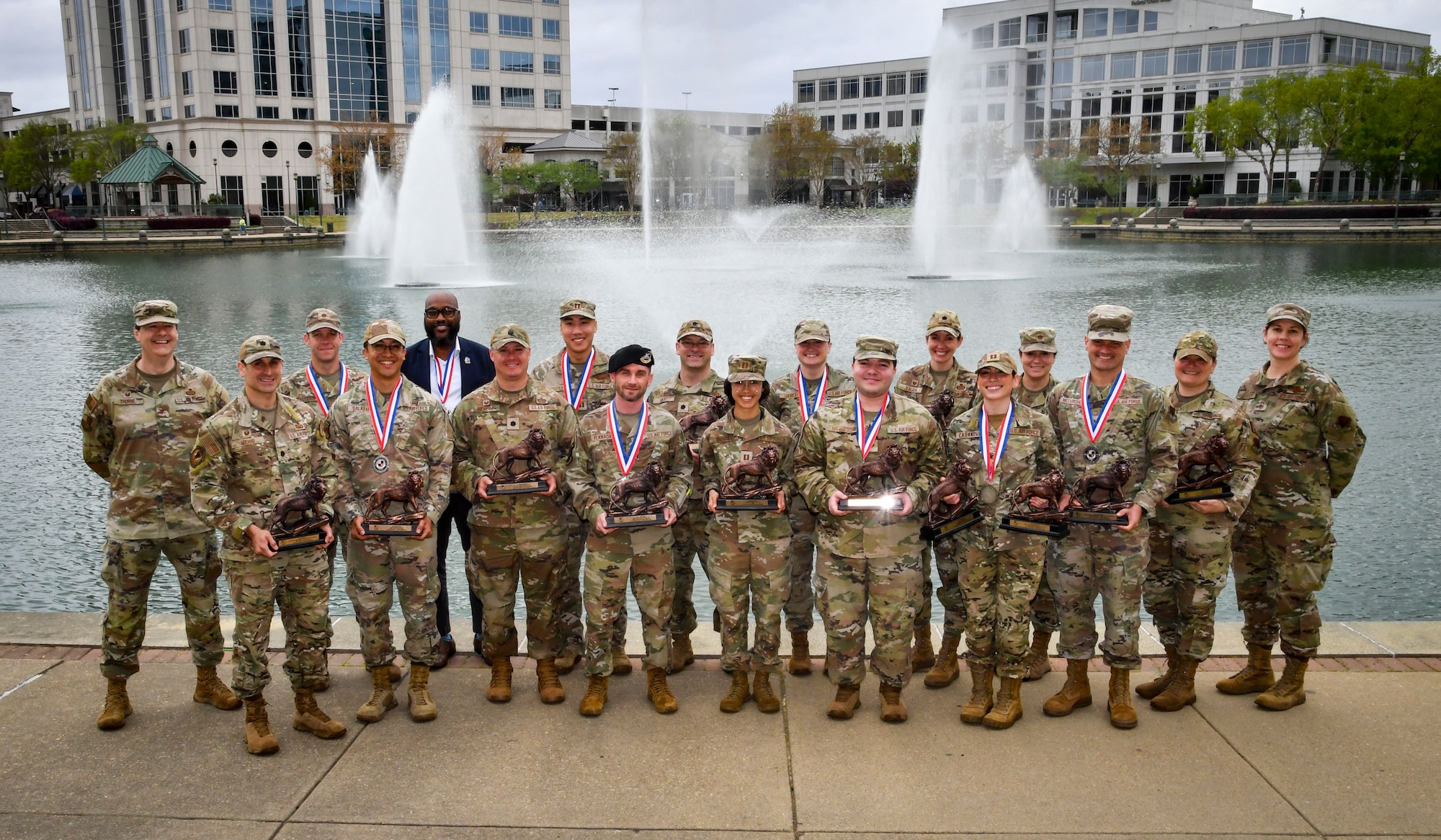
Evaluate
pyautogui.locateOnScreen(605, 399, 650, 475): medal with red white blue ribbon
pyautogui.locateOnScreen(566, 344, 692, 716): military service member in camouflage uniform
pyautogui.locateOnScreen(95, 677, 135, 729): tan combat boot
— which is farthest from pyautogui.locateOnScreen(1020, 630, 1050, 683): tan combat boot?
pyautogui.locateOnScreen(95, 677, 135, 729): tan combat boot

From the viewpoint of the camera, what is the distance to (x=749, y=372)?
610 cm

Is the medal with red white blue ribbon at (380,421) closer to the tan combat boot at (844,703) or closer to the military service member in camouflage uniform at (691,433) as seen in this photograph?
the military service member in camouflage uniform at (691,433)

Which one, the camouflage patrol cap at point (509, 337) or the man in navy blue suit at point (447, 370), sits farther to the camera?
the man in navy blue suit at point (447, 370)

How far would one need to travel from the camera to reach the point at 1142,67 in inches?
3617

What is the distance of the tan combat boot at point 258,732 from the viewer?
5676 mm

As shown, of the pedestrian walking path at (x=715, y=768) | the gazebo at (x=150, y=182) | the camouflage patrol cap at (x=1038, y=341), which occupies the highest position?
the gazebo at (x=150, y=182)

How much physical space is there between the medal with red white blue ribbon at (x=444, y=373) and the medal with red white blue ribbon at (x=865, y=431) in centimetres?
295

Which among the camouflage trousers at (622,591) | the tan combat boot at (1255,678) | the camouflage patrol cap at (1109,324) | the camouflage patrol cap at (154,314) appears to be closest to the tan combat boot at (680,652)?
the camouflage trousers at (622,591)

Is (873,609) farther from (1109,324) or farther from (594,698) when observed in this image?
(1109,324)

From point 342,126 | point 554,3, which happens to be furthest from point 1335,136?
point 342,126

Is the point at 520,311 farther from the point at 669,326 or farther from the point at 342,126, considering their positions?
the point at 342,126

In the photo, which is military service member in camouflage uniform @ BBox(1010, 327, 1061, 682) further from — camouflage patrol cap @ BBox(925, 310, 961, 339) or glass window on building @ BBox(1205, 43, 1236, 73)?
glass window on building @ BBox(1205, 43, 1236, 73)

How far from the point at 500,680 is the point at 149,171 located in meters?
68.2

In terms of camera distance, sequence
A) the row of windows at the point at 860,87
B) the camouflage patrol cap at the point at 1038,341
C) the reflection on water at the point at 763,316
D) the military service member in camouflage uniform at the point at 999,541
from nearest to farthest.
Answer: the military service member in camouflage uniform at the point at 999,541
the camouflage patrol cap at the point at 1038,341
the reflection on water at the point at 763,316
the row of windows at the point at 860,87
